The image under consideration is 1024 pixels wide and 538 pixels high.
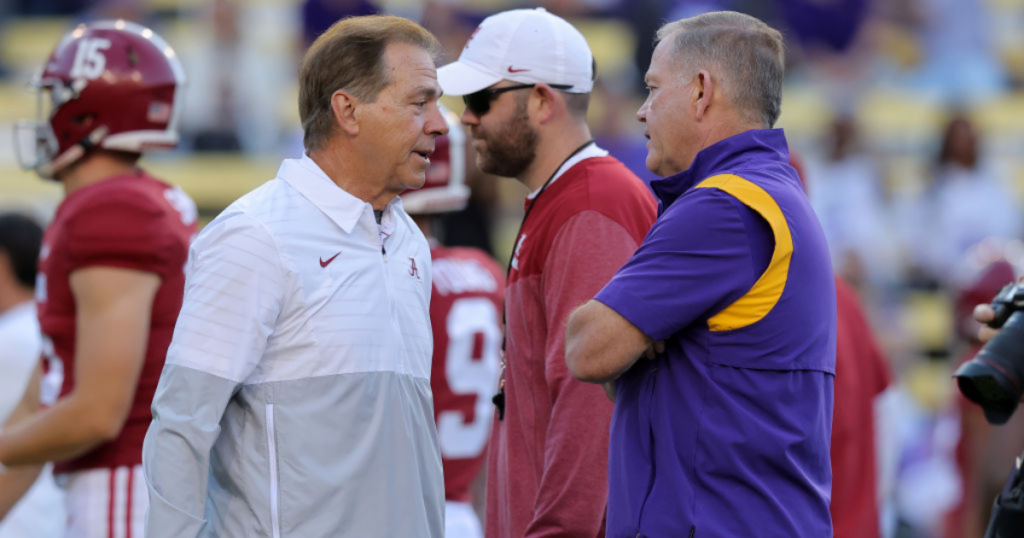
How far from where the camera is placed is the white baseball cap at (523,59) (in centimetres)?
413

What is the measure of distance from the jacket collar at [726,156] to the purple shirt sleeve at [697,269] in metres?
0.17

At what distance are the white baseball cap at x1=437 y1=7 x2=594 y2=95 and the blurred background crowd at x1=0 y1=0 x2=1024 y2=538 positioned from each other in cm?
552

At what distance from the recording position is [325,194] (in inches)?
127

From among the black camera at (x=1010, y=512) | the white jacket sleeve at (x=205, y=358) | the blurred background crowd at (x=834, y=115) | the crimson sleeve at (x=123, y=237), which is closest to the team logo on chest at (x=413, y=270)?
the white jacket sleeve at (x=205, y=358)

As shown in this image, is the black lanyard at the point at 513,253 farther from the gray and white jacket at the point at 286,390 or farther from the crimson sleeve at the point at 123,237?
the crimson sleeve at the point at 123,237

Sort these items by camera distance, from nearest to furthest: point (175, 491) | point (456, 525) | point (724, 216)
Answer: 1. point (175, 491)
2. point (724, 216)
3. point (456, 525)

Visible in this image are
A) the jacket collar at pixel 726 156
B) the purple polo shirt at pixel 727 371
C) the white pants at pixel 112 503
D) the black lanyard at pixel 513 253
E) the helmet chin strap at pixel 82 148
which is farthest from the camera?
the helmet chin strap at pixel 82 148

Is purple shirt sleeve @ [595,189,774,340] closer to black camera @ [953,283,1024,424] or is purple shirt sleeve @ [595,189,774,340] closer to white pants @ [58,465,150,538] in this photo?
black camera @ [953,283,1024,424]

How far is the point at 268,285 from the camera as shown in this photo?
3.02 metres

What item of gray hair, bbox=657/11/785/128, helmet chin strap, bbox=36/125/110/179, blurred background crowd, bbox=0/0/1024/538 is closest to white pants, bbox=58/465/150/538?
helmet chin strap, bbox=36/125/110/179

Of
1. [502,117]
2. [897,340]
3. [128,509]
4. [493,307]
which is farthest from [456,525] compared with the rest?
[897,340]

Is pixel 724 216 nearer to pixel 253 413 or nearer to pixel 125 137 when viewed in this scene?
pixel 253 413

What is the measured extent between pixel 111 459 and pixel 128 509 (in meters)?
0.17

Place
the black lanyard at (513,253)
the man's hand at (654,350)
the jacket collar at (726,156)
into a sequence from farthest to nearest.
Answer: the black lanyard at (513,253) → the jacket collar at (726,156) → the man's hand at (654,350)
